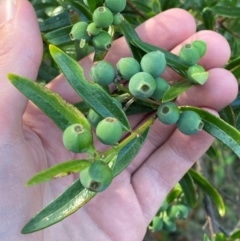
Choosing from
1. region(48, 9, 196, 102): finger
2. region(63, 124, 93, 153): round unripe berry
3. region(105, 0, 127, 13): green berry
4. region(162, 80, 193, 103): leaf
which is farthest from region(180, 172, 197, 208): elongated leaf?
region(63, 124, 93, 153): round unripe berry

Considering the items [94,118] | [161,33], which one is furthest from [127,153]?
[161,33]

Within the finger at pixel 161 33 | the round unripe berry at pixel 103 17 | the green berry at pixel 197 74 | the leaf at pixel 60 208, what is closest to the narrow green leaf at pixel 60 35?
the finger at pixel 161 33

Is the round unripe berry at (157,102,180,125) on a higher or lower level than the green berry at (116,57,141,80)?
lower

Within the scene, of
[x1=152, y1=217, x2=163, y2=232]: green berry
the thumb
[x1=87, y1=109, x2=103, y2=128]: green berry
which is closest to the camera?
[x1=87, y1=109, x2=103, y2=128]: green berry

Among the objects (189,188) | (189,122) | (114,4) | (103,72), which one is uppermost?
(114,4)

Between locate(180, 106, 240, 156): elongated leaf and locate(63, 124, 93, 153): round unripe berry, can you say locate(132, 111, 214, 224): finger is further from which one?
locate(63, 124, 93, 153): round unripe berry

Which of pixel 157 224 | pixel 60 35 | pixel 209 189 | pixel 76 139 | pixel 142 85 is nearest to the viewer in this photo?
pixel 76 139

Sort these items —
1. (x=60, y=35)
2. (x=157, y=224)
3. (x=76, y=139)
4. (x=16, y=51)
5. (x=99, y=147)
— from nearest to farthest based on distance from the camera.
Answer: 1. (x=76, y=139)
2. (x=16, y=51)
3. (x=60, y=35)
4. (x=99, y=147)
5. (x=157, y=224)

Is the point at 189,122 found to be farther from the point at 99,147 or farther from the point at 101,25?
the point at 99,147
